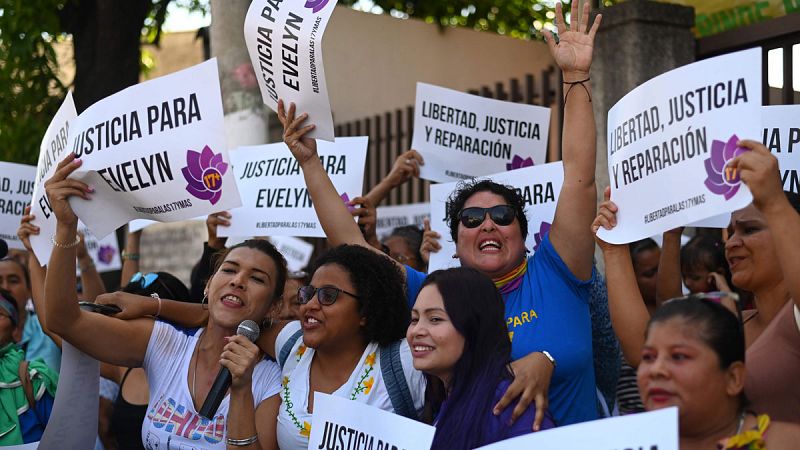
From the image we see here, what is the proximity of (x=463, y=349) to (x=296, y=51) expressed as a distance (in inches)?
69.7

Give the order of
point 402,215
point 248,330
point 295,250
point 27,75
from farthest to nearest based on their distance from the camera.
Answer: point 27,75, point 295,250, point 402,215, point 248,330

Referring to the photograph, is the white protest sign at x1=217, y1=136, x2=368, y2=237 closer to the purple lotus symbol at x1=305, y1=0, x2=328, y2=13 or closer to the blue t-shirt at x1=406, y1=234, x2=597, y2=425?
the purple lotus symbol at x1=305, y1=0, x2=328, y2=13

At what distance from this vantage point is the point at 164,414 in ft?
13.5

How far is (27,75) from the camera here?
10109 mm

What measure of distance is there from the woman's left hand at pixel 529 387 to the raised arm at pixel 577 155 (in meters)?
0.50

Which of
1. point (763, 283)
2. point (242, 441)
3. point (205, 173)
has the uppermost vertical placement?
point (205, 173)

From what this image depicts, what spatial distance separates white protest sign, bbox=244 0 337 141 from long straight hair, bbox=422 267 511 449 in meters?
1.35

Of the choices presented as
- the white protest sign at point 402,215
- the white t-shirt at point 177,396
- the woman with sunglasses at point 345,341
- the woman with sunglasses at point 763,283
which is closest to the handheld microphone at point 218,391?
the white t-shirt at point 177,396

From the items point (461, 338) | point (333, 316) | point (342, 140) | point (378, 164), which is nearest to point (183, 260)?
point (378, 164)

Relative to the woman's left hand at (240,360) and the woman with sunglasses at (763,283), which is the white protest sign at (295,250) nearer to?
the woman's left hand at (240,360)

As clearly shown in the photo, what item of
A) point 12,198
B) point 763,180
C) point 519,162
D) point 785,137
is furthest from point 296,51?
point 12,198

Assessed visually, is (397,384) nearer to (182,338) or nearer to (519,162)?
(182,338)

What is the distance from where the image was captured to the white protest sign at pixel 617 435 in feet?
8.24

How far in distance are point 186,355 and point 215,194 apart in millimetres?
737
